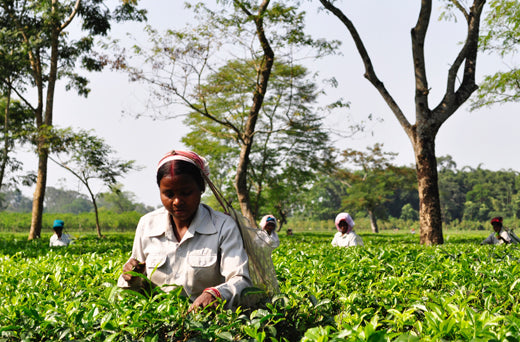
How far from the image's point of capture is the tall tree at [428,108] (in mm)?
8320

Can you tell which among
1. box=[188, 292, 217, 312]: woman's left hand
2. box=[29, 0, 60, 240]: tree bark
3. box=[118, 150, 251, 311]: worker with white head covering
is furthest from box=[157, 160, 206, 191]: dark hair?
box=[29, 0, 60, 240]: tree bark

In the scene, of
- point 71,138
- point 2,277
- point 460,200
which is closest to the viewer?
point 2,277

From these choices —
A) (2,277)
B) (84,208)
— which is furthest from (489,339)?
(84,208)

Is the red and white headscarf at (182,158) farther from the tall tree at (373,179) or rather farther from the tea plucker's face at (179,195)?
the tall tree at (373,179)

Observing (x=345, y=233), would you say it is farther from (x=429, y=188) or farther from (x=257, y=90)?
(x=257, y=90)

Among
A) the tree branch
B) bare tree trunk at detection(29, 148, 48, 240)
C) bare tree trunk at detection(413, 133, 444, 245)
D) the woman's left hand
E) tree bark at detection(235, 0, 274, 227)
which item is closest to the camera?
the woman's left hand

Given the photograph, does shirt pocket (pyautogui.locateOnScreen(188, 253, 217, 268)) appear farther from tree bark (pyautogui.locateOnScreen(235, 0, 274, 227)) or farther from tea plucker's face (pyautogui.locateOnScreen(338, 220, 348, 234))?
tree bark (pyautogui.locateOnScreen(235, 0, 274, 227))

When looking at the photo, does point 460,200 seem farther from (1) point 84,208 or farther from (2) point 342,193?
(1) point 84,208

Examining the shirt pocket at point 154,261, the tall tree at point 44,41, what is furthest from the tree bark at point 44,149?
the shirt pocket at point 154,261

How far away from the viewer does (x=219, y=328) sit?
4.76 feet

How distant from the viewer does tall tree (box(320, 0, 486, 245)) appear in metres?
8.32

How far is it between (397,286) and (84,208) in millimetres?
106206

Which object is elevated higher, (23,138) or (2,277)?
(23,138)

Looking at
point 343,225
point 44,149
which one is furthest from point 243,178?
point 343,225
